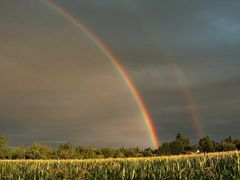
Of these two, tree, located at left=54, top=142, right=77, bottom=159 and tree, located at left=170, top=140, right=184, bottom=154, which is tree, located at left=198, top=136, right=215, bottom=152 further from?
tree, located at left=54, top=142, right=77, bottom=159

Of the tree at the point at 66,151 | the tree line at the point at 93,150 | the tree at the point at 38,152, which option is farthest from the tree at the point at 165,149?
the tree at the point at 38,152

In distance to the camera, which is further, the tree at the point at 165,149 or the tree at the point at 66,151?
the tree at the point at 165,149

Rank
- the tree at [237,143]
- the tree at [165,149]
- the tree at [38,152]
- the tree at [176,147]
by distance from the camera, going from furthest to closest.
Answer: the tree at [176,147], the tree at [165,149], the tree at [237,143], the tree at [38,152]

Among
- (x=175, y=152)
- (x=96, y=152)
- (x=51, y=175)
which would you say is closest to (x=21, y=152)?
(x=96, y=152)

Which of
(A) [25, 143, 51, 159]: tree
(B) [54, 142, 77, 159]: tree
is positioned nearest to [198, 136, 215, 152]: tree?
(B) [54, 142, 77, 159]: tree

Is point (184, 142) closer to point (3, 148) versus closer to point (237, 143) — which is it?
point (237, 143)

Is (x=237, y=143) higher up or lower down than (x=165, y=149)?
higher up

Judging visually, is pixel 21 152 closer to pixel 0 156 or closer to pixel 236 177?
pixel 0 156

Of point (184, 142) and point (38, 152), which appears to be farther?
point (184, 142)

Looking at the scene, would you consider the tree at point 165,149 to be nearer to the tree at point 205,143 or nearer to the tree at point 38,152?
the tree at point 205,143

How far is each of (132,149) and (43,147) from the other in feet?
98.5

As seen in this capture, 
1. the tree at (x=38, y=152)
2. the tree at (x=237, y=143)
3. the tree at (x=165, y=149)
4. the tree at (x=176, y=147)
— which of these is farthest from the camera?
the tree at (x=176, y=147)

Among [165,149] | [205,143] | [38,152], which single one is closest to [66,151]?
[38,152]

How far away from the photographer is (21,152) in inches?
3976
